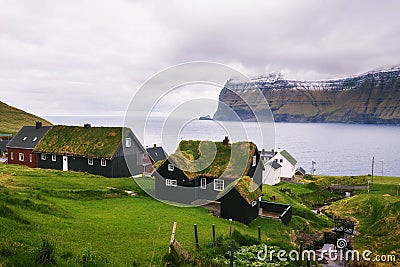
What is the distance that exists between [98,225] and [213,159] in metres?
16.0

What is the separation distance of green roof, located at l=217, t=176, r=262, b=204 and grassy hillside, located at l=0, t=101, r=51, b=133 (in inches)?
4768

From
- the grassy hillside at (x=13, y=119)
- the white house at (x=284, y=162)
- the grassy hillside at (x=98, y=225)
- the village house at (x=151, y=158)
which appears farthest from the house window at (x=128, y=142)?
the grassy hillside at (x=13, y=119)

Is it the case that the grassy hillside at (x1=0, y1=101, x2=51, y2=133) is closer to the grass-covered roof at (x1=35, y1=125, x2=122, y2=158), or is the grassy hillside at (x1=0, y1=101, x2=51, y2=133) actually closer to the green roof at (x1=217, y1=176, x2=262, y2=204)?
the grass-covered roof at (x1=35, y1=125, x2=122, y2=158)

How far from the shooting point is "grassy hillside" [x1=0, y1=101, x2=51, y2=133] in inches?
5084

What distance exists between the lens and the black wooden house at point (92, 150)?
42.6 meters

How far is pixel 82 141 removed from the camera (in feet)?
149

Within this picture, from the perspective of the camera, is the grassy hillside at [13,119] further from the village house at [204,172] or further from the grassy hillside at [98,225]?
the village house at [204,172]

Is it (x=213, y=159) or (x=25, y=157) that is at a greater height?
(x=213, y=159)

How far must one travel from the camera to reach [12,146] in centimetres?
5175

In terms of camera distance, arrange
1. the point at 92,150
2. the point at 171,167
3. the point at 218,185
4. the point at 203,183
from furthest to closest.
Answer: the point at 92,150
the point at 171,167
the point at 203,183
the point at 218,185

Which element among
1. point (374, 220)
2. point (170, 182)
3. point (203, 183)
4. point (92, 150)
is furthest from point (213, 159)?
point (92, 150)

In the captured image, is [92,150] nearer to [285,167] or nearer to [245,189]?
[245,189]

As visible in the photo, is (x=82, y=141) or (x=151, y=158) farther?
(x=151, y=158)

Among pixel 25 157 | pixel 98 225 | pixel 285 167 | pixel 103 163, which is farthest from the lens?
pixel 285 167
